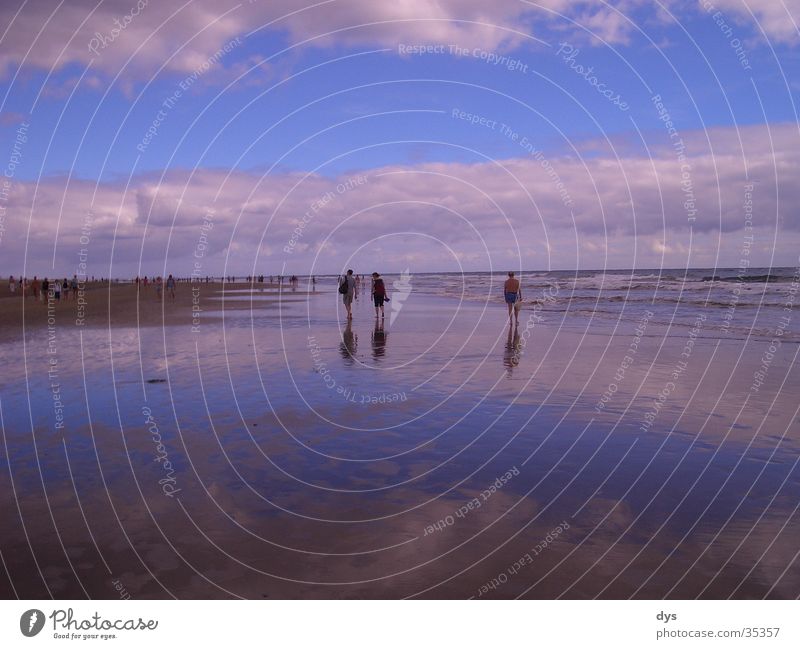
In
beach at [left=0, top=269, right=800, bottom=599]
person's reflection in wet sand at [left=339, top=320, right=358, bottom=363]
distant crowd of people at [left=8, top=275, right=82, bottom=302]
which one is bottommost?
beach at [left=0, top=269, right=800, bottom=599]

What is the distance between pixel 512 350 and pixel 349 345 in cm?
600

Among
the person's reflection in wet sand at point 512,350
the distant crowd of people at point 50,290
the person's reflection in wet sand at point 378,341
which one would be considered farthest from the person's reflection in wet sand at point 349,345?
the distant crowd of people at point 50,290

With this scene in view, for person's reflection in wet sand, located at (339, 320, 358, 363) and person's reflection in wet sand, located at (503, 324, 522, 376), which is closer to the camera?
person's reflection in wet sand, located at (503, 324, 522, 376)

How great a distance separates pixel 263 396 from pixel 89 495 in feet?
21.0

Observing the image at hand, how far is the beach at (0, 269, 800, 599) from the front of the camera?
19.0ft

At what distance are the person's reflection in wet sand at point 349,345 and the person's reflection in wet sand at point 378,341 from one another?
684 mm

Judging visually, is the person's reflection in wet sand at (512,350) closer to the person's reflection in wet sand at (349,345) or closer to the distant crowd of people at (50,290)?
the person's reflection in wet sand at (349,345)

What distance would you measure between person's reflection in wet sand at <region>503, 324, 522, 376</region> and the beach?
1.09 feet

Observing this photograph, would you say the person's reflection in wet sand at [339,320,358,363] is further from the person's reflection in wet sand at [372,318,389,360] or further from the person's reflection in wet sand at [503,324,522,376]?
the person's reflection in wet sand at [503,324,522,376]

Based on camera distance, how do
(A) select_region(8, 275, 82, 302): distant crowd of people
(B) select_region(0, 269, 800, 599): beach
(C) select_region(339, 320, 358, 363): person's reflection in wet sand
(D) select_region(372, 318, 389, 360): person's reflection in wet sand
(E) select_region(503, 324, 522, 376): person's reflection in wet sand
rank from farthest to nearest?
(A) select_region(8, 275, 82, 302): distant crowd of people → (D) select_region(372, 318, 389, 360): person's reflection in wet sand → (C) select_region(339, 320, 358, 363): person's reflection in wet sand → (E) select_region(503, 324, 522, 376): person's reflection in wet sand → (B) select_region(0, 269, 800, 599): beach

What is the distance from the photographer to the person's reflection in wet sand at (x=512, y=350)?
18.6 m

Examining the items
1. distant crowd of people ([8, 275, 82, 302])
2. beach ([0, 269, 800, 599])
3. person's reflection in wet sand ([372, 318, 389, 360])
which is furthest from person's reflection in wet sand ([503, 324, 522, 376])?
distant crowd of people ([8, 275, 82, 302])

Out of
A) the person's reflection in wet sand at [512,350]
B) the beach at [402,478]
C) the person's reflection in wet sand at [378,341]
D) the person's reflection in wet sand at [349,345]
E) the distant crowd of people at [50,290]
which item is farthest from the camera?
the distant crowd of people at [50,290]
